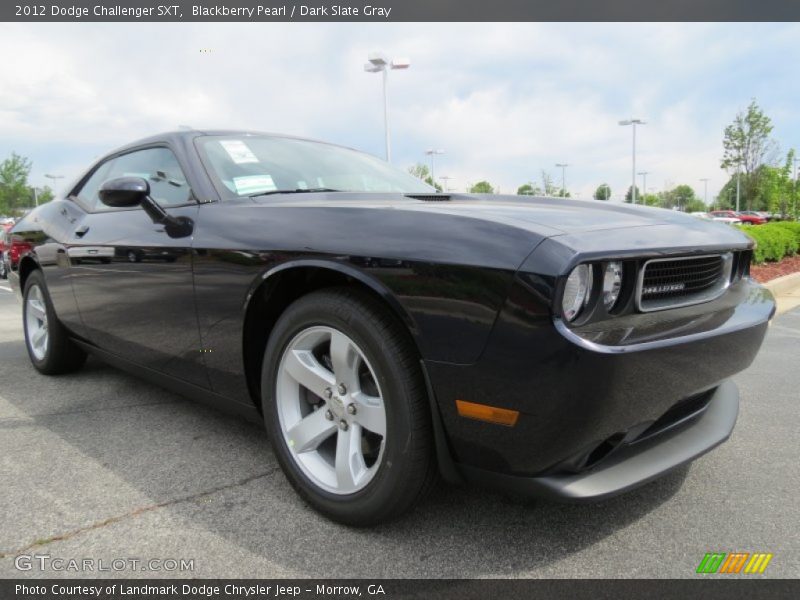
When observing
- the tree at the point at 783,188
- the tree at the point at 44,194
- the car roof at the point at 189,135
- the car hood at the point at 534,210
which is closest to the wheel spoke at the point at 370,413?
the car hood at the point at 534,210

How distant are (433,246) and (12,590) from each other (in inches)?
59.2

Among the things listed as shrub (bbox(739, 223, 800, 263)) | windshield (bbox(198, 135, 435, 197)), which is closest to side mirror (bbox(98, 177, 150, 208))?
windshield (bbox(198, 135, 435, 197))

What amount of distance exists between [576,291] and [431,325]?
395 millimetres

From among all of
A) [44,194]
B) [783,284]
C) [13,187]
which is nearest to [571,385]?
[783,284]

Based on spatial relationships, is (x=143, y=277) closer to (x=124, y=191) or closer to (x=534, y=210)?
(x=124, y=191)

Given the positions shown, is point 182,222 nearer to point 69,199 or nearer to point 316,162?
point 316,162

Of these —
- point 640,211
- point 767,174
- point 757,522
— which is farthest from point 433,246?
point 767,174

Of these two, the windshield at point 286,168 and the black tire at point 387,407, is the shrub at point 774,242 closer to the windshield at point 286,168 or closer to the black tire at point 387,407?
the windshield at point 286,168

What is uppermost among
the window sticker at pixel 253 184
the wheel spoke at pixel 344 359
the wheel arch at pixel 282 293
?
the window sticker at pixel 253 184

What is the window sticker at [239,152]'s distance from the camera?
2668mm

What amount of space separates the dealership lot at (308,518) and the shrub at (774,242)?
8.64m

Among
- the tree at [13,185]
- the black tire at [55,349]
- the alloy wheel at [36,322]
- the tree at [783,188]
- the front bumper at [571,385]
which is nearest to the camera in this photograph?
the front bumper at [571,385]

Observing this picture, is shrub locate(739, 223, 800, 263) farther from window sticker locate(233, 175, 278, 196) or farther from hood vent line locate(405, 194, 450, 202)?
window sticker locate(233, 175, 278, 196)

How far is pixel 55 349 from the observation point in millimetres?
3703
